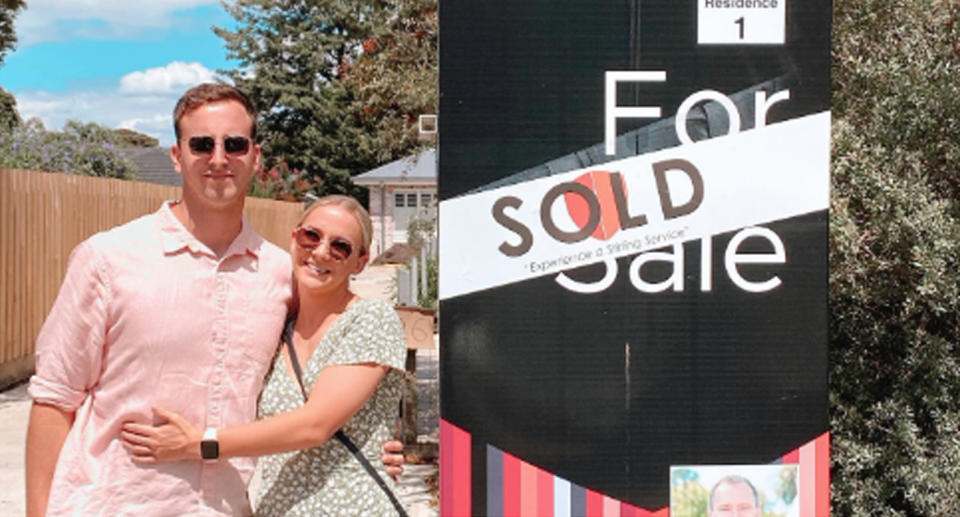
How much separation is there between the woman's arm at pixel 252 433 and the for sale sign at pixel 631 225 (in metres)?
0.47

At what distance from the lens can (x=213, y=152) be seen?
2160 mm

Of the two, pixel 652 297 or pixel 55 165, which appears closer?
pixel 652 297

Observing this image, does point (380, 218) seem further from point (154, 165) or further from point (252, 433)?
point (252, 433)

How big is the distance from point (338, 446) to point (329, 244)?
47cm

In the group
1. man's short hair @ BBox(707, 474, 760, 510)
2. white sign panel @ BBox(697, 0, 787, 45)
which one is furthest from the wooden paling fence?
white sign panel @ BBox(697, 0, 787, 45)

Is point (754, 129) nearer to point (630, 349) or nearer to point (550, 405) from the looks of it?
point (630, 349)

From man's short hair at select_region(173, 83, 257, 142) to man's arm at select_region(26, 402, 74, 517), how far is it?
0.69 meters

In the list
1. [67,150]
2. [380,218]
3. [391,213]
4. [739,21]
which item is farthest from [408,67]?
[391,213]

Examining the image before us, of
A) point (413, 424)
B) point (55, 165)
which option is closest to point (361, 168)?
point (55, 165)

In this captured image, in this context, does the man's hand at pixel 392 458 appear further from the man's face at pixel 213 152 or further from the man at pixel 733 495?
the man at pixel 733 495

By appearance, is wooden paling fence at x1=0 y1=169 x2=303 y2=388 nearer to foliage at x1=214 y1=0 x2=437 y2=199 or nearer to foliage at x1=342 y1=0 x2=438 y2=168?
→ foliage at x1=342 y1=0 x2=438 y2=168

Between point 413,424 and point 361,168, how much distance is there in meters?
33.4

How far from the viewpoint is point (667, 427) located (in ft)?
8.27

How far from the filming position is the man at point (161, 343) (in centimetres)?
207
